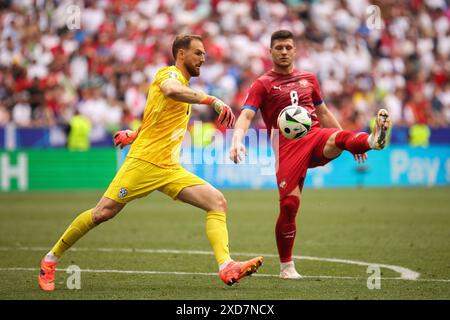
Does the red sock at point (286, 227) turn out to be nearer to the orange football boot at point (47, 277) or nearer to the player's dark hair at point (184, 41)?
the player's dark hair at point (184, 41)

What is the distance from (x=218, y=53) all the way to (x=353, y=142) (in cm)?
1904

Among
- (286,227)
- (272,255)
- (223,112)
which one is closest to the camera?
(223,112)

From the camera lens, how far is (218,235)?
8.62 m

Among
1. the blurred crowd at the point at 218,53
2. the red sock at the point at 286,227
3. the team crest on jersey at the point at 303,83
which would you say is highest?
the blurred crowd at the point at 218,53

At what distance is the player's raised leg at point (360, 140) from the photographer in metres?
8.49

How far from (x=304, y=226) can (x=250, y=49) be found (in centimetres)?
1355

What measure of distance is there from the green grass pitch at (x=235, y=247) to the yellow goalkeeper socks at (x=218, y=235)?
0.34m

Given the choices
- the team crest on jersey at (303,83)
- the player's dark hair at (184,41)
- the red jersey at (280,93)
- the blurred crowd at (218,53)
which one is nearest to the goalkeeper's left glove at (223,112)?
the player's dark hair at (184,41)

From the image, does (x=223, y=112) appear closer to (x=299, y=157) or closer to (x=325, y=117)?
(x=299, y=157)

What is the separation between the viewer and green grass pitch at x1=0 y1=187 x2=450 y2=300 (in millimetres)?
8523

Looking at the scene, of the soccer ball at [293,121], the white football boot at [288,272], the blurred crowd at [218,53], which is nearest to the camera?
the soccer ball at [293,121]

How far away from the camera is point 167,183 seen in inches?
347

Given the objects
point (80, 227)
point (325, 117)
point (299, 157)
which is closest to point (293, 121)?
point (299, 157)

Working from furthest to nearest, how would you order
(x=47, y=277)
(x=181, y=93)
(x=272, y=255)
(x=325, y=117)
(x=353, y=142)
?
(x=272, y=255) → (x=325, y=117) → (x=353, y=142) → (x=47, y=277) → (x=181, y=93)
